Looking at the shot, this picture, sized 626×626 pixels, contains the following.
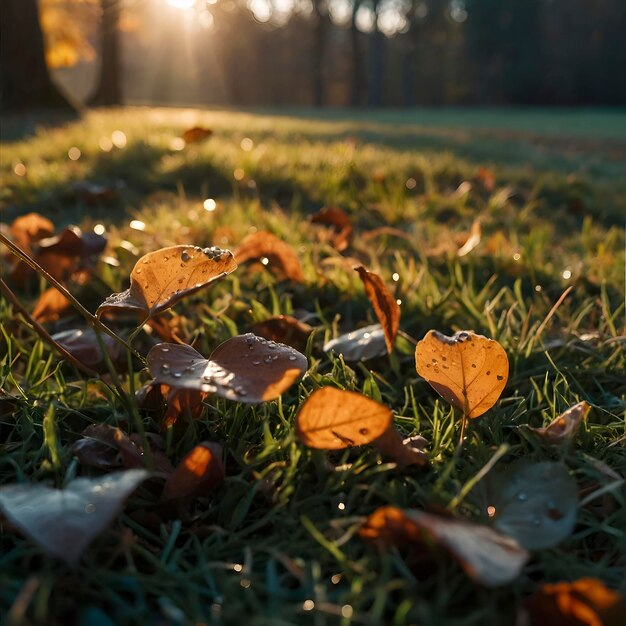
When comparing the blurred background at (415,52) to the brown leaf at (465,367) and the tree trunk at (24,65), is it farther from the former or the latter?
the brown leaf at (465,367)

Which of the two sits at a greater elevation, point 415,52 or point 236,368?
point 415,52

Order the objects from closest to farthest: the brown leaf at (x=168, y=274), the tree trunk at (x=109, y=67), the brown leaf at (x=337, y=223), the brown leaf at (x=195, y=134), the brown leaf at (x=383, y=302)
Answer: the brown leaf at (x=168, y=274) → the brown leaf at (x=383, y=302) → the brown leaf at (x=337, y=223) → the brown leaf at (x=195, y=134) → the tree trunk at (x=109, y=67)

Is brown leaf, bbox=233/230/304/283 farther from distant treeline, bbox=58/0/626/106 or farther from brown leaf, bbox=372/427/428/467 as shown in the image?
distant treeline, bbox=58/0/626/106

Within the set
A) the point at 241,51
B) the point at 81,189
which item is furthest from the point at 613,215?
the point at 241,51

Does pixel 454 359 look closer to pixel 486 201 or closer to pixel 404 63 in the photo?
pixel 486 201

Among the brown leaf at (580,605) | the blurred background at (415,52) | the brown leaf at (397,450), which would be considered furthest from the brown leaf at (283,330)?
the blurred background at (415,52)

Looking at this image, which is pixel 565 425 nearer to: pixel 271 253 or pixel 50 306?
pixel 271 253

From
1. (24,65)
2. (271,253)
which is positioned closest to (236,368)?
(271,253)
